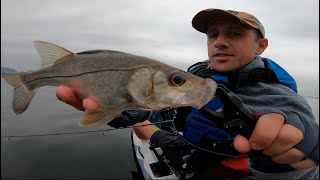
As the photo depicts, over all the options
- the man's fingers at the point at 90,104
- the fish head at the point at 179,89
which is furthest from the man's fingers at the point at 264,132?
the man's fingers at the point at 90,104

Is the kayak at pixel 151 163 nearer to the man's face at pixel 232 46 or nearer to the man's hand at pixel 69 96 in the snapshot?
the man's face at pixel 232 46

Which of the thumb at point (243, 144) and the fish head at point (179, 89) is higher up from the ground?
the fish head at point (179, 89)

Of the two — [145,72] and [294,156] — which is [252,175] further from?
[145,72]

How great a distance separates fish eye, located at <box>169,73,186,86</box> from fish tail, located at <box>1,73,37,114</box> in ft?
4.88

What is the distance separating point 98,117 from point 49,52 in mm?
914

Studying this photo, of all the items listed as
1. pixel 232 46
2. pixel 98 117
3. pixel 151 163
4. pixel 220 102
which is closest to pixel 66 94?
pixel 98 117

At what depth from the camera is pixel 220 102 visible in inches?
121

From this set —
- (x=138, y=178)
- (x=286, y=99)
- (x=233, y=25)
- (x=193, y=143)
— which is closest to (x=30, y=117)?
(x=138, y=178)

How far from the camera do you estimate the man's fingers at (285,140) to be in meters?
1.98

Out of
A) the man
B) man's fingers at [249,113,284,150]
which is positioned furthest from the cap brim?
man's fingers at [249,113,284,150]

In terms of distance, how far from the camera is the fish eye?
2244 millimetres

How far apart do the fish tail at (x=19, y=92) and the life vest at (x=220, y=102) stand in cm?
173

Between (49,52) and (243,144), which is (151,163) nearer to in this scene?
(49,52)

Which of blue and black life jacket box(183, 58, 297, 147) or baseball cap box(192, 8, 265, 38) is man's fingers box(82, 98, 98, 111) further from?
baseball cap box(192, 8, 265, 38)
